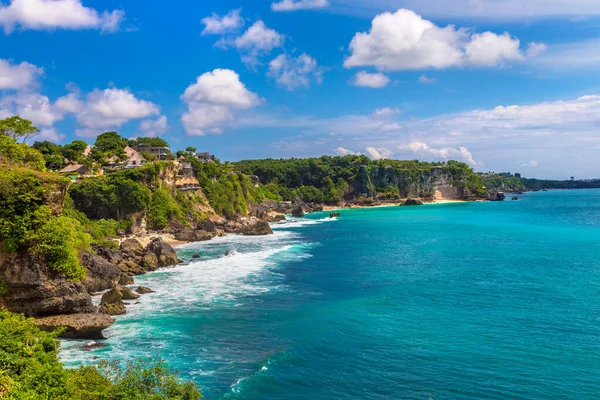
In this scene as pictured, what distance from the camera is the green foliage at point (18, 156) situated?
35.6 metres

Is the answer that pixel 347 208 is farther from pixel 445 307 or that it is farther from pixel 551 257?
pixel 445 307

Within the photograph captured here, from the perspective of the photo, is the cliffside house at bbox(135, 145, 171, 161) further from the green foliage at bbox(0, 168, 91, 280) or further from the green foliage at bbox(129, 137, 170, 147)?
the green foliage at bbox(0, 168, 91, 280)

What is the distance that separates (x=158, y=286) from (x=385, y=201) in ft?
483

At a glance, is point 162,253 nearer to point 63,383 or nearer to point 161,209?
point 161,209

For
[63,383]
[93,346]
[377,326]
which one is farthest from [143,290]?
[63,383]

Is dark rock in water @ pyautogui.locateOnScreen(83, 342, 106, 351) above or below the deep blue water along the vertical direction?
above

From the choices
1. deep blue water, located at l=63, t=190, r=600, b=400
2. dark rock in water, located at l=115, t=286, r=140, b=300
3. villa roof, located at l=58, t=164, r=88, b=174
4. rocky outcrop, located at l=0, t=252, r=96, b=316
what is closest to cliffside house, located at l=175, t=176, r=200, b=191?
villa roof, located at l=58, t=164, r=88, b=174

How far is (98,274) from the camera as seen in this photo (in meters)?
40.8

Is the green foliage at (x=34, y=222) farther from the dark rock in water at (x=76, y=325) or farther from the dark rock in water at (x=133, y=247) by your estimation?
the dark rock in water at (x=133, y=247)

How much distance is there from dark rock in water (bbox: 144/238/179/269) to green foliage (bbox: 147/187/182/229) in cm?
2157

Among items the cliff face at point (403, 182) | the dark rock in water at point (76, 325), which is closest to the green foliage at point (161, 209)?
the dark rock in water at point (76, 325)

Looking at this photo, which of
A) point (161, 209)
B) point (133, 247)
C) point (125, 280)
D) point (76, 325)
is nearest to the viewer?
point (76, 325)

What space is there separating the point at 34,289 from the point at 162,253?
2497 centimetres

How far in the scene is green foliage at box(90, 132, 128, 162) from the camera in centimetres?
9100
